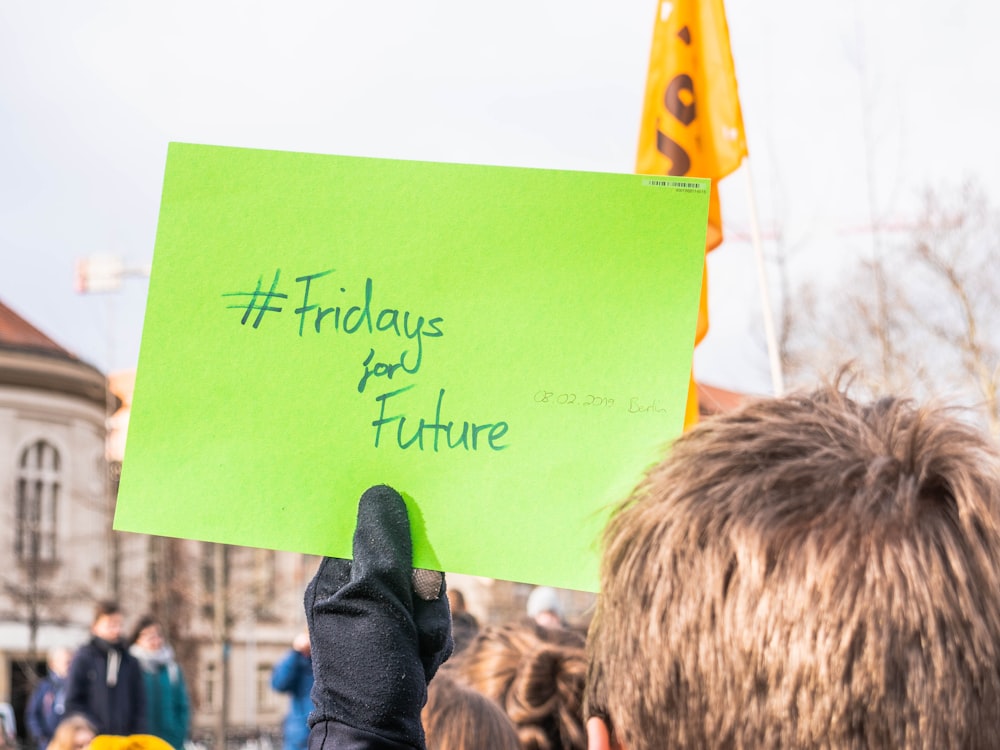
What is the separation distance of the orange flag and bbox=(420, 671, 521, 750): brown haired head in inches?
82.5

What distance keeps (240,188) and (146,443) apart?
288 millimetres

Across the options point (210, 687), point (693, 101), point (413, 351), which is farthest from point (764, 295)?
point (210, 687)

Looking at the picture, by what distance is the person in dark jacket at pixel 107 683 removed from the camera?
7.04 metres

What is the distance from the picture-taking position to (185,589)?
29562 millimetres

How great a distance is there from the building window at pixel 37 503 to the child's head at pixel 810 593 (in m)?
29.6

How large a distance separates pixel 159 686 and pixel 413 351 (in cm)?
687

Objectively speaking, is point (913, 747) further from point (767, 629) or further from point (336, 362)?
point (336, 362)

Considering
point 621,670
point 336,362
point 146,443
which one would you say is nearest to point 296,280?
point 336,362

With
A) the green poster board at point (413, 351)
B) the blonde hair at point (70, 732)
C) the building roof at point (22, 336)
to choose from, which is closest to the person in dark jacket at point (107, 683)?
the blonde hair at point (70, 732)

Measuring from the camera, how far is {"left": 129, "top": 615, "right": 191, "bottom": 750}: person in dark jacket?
737cm

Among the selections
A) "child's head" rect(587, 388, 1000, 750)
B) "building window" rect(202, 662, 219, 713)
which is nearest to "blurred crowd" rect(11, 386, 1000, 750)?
"child's head" rect(587, 388, 1000, 750)

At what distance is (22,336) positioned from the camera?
31484 millimetres

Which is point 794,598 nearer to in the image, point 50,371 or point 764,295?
point 764,295

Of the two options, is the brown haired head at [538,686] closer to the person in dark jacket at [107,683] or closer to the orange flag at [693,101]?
the orange flag at [693,101]
